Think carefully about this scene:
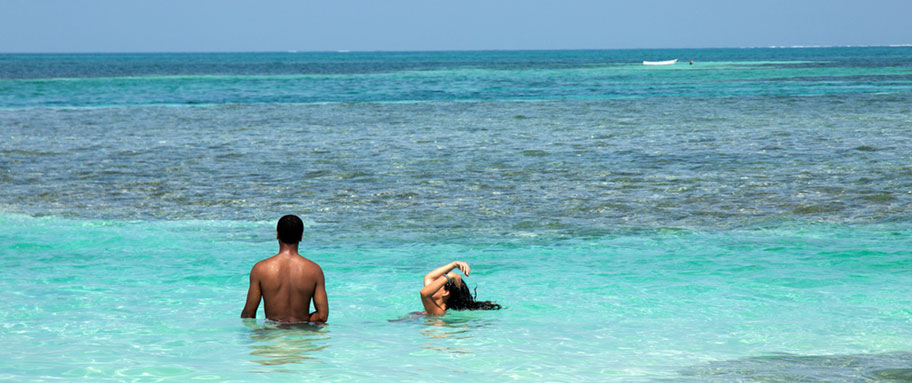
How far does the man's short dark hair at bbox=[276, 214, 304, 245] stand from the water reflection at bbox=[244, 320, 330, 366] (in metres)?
0.89

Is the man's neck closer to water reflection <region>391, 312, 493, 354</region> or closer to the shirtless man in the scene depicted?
the shirtless man

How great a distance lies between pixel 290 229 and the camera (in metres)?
7.69

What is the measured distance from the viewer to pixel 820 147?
74.2 feet

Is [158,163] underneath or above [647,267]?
above

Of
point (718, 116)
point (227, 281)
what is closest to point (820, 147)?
point (718, 116)

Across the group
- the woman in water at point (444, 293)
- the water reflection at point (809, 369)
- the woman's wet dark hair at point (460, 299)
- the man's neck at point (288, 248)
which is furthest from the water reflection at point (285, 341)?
the water reflection at point (809, 369)

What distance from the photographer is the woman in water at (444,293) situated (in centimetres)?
891

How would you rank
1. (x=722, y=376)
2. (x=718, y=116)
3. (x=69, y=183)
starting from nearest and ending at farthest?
(x=722, y=376) → (x=69, y=183) → (x=718, y=116)

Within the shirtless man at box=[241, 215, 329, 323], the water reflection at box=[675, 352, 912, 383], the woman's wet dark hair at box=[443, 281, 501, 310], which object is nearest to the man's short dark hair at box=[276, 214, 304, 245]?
the shirtless man at box=[241, 215, 329, 323]

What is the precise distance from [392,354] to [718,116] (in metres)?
27.6

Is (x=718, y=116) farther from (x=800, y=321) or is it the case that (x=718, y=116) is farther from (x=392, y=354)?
(x=392, y=354)

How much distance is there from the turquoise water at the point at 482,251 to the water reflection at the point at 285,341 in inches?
1.2

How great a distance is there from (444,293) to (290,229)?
1.99m

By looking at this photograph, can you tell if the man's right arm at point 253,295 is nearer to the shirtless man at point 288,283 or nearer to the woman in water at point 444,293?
the shirtless man at point 288,283
